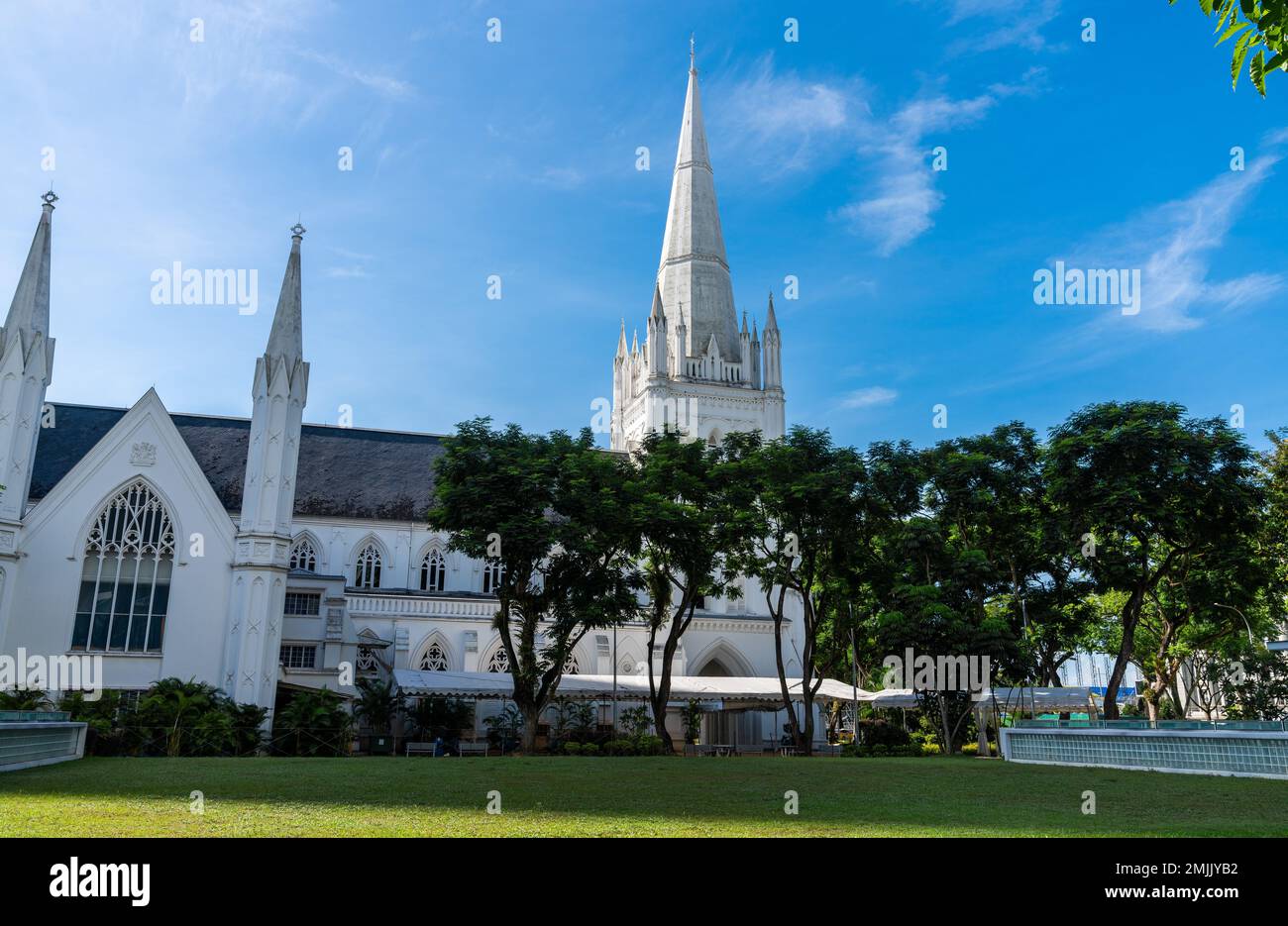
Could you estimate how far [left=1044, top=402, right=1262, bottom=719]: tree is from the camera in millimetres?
32812

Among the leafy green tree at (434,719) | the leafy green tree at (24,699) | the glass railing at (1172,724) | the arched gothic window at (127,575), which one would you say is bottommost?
the leafy green tree at (434,719)

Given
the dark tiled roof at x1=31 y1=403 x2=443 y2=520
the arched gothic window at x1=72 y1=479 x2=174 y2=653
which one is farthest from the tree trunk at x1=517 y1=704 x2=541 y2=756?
the dark tiled roof at x1=31 y1=403 x2=443 y2=520

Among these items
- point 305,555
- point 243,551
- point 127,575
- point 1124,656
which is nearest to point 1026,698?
point 1124,656

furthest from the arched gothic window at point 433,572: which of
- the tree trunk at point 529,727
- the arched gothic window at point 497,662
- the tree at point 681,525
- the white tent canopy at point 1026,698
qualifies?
the white tent canopy at point 1026,698

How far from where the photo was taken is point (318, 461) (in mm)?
56094

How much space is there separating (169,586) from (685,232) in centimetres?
5418

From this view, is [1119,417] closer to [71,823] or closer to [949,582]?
[949,582]

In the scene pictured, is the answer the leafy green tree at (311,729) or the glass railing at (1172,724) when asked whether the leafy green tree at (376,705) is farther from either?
the glass railing at (1172,724)

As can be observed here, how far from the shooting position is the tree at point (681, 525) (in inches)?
1373

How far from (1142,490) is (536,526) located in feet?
67.6

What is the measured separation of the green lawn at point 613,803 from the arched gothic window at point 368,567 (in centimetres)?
3349

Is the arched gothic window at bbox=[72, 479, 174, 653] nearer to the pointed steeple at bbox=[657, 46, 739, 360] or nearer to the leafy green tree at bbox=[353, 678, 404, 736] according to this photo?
the leafy green tree at bbox=[353, 678, 404, 736]
